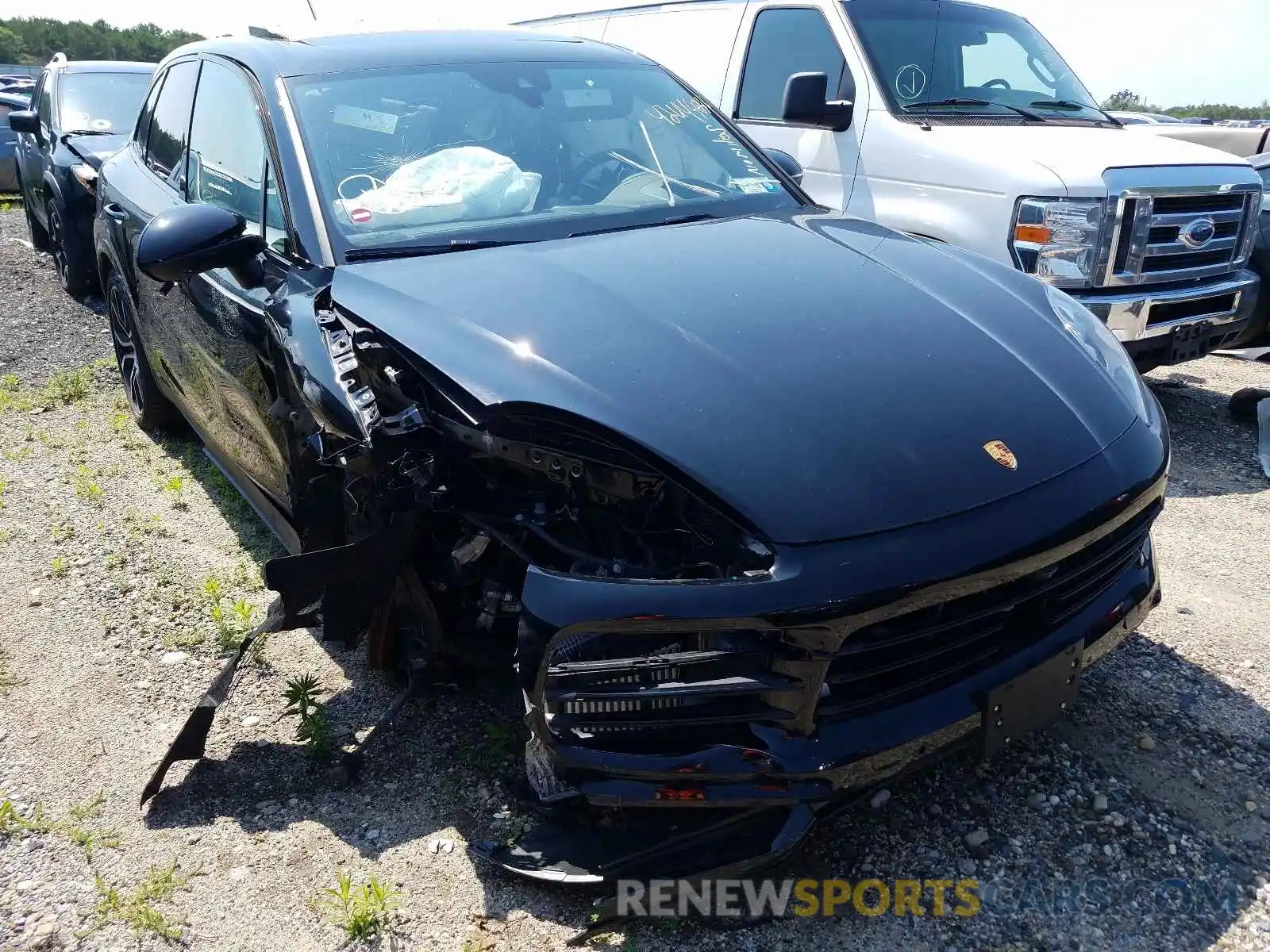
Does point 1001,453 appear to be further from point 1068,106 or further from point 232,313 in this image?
point 1068,106

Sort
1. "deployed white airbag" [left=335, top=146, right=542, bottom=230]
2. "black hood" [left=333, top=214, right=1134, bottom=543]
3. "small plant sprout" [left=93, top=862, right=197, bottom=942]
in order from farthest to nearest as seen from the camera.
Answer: "deployed white airbag" [left=335, top=146, right=542, bottom=230] < "small plant sprout" [left=93, top=862, right=197, bottom=942] < "black hood" [left=333, top=214, right=1134, bottom=543]

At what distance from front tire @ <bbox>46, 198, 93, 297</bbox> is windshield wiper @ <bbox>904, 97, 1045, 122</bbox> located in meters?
6.16

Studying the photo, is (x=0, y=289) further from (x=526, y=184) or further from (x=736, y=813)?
(x=736, y=813)

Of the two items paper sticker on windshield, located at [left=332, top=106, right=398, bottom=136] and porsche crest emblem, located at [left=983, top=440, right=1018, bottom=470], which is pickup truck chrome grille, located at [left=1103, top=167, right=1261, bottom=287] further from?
paper sticker on windshield, located at [left=332, top=106, right=398, bottom=136]

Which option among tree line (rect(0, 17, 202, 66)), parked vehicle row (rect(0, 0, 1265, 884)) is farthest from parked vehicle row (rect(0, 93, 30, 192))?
tree line (rect(0, 17, 202, 66))

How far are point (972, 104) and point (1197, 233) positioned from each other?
1336 millimetres

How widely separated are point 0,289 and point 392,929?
817 centimetres

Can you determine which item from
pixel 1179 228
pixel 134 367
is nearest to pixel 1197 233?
pixel 1179 228

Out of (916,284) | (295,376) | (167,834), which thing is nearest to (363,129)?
(295,376)

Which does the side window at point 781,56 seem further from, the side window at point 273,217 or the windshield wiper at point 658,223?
the side window at point 273,217

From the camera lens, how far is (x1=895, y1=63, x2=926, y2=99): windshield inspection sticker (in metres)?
5.35

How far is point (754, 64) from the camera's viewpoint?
595cm

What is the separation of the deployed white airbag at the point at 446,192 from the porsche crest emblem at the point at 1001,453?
1.57m

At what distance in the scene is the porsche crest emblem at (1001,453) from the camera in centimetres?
215
